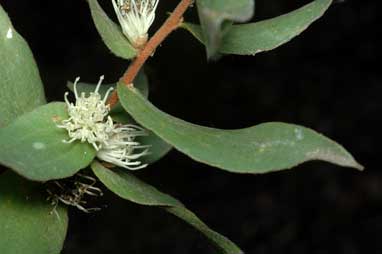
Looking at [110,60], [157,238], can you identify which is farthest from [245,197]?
[110,60]

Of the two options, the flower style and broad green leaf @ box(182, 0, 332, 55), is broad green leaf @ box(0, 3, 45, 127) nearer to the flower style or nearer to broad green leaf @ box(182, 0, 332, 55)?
the flower style

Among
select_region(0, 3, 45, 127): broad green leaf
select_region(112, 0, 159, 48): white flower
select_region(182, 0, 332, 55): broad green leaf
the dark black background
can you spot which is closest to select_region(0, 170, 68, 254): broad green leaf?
select_region(0, 3, 45, 127): broad green leaf

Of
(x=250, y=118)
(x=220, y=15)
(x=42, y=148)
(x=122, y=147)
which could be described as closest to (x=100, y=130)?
(x=122, y=147)

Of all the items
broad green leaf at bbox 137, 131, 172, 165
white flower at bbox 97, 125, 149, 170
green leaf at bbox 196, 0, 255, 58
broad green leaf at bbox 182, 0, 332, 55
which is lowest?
broad green leaf at bbox 137, 131, 172, 165

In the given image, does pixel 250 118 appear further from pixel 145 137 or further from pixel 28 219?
pixel 28 219

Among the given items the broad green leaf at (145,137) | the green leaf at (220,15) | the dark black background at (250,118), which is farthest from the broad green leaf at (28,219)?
the dark black background at (250,118)

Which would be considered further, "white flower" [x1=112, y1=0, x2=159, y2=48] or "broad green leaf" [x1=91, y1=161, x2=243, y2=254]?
"white flower" [x1=112, y1=0, x2=159, y2=48]
